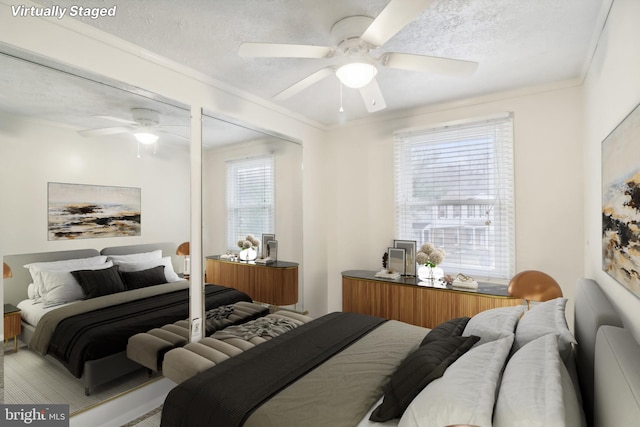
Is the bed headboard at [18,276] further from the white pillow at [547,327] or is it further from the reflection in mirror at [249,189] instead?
the white pillow at [547,327]

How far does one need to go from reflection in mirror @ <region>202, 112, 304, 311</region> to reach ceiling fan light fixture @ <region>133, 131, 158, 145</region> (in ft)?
1.29

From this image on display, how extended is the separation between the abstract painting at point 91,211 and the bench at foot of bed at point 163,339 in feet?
2.43

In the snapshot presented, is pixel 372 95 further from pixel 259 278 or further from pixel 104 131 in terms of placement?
pixel 259 278

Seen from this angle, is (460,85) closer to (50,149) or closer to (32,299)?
(50,149)

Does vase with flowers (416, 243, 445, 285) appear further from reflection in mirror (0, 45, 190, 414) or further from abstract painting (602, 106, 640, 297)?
reflection in mirror (0, 45, 190, 414)

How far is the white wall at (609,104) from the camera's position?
132 cm

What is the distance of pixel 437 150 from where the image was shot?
3357 millimetres

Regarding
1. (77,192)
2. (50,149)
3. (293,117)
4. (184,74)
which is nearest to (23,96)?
(50,149)

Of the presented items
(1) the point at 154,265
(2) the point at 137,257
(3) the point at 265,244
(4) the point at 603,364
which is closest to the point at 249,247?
(3) the point at 265,244

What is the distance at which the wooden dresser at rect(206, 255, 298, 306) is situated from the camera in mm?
2742

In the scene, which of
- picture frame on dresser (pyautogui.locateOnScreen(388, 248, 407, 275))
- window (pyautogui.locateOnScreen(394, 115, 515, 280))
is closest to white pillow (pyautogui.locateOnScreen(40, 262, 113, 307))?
picture frame on dresser (pyautogui.locateOnScreen(388, 248, 407, 275))

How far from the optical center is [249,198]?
3.09 meters

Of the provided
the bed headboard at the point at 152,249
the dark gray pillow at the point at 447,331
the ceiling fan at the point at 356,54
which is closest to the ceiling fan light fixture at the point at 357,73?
the ceiling fan at the point at 356,54

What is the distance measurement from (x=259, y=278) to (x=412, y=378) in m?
2.08
